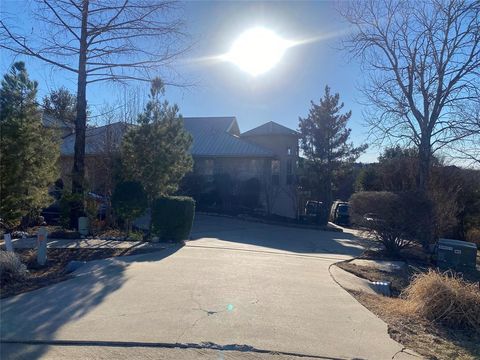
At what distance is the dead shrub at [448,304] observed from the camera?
20.8 feet

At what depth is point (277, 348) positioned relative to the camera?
4773mm

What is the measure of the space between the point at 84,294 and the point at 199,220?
17026 millimetres

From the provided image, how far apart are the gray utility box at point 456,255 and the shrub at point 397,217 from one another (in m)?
0.75

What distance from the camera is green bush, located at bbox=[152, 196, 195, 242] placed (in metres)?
12.5

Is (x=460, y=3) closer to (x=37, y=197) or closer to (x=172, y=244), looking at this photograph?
(x=172, y=244)

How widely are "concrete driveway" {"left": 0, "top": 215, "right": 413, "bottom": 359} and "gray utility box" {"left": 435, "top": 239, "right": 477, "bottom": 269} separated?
610 centimetres

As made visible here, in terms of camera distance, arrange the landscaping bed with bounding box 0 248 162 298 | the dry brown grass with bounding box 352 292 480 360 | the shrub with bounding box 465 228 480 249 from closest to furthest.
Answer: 1. the dry brown grass with bounding box 352 292 480 360
2. the landscaping bed with bounding box 0 248 162 298
3. the shrub with bounding box 465 228 480 249

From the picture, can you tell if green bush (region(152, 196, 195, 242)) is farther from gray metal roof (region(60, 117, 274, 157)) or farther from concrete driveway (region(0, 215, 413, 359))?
gray metal roof (region(60, 117, 274, 157))

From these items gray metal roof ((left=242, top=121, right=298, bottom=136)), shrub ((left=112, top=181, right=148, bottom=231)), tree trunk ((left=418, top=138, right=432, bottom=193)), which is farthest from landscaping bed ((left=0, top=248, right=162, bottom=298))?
gray metal roof ((left=242, top=121, right=298, bottom=136))

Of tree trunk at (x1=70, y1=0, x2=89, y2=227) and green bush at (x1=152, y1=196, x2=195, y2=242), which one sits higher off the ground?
tree trunk at (x1=70, y1=0, x2=89, y2=227)

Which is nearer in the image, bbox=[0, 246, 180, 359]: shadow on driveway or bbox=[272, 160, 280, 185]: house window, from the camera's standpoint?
bbox=[0, 246, 180, 359]: shadow on driveway

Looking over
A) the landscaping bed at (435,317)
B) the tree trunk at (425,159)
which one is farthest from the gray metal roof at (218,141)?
the landscaping bed at (435,317)

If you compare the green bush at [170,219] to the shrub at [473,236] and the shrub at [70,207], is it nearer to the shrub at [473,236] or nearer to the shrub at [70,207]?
the shrub at [70,207]

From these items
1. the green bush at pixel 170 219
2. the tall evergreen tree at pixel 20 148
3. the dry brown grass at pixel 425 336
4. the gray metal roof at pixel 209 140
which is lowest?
the dry brown grass at pixel 425 336
